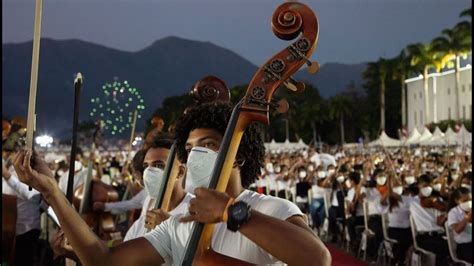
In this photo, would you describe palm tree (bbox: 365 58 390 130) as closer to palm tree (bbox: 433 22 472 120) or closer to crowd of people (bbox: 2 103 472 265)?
palm tree (bbox: 433 22 472 120)

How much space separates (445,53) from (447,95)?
846 inches

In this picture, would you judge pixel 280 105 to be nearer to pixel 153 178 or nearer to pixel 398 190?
pixel 153 178

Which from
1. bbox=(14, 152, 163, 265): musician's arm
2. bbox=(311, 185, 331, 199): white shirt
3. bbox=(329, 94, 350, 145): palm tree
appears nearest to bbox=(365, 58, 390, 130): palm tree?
bbox=(329, 94, 350, 145): palm tree

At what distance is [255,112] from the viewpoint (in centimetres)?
216

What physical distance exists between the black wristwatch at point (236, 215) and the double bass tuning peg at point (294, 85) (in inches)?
19.4

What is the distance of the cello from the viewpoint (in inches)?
84.4

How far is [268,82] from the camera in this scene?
2.19 meters

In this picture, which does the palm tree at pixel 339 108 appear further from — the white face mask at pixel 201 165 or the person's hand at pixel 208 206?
the person's hand at pixel 208 206

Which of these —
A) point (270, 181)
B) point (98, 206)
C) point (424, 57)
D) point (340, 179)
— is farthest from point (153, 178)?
point (424, 57)

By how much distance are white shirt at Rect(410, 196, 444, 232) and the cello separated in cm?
759

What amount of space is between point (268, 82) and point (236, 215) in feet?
1.59

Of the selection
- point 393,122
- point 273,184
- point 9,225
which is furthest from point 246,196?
point 393,122

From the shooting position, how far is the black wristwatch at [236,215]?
194 centimetres

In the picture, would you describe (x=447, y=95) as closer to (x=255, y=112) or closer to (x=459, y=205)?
(x=459, y=205)
